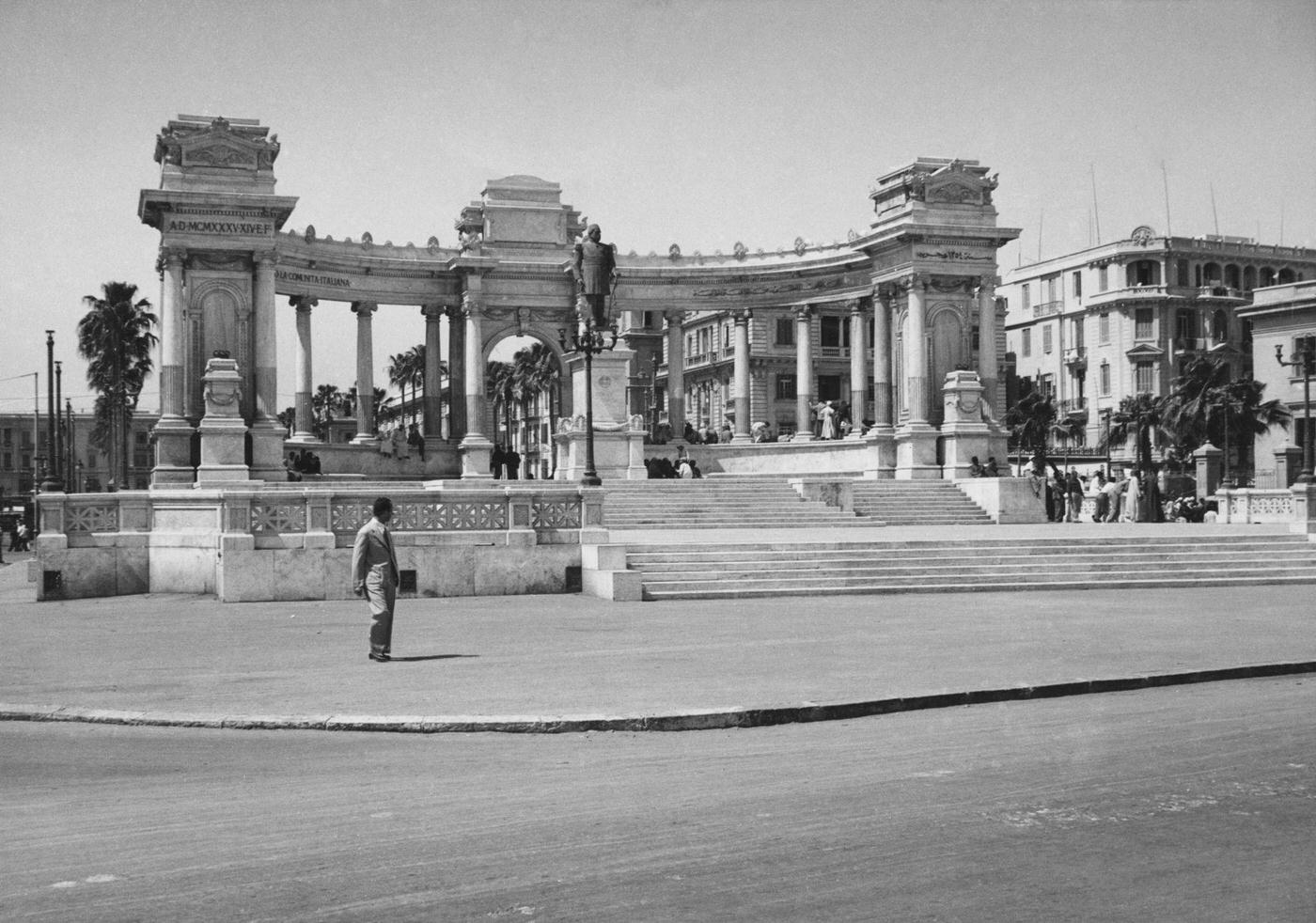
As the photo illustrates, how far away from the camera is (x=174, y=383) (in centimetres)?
3962

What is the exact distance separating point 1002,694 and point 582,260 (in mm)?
19962

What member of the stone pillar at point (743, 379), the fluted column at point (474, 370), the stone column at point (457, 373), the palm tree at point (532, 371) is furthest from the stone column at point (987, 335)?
the palm tree at point (532, 371)

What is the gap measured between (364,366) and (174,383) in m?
10.2

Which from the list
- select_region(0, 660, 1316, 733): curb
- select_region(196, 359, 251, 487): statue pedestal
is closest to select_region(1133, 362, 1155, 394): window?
select_region(196, 359, 251, 487): statue pedestal

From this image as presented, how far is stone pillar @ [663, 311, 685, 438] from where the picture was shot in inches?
2052

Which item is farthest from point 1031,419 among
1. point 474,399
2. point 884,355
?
point 474,399

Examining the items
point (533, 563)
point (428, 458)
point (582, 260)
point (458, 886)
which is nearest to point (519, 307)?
point (428, 458)

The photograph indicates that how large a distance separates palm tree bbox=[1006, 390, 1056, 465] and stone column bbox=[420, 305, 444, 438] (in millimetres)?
53141

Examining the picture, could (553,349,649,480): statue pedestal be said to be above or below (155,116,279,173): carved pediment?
below

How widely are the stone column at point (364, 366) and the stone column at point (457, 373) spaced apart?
3.01 meters

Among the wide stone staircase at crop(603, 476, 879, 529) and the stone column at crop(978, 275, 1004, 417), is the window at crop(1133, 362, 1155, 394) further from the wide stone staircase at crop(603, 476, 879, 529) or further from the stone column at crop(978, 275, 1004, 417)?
the wide stone staircase at crop(603, 476, 879, 529)

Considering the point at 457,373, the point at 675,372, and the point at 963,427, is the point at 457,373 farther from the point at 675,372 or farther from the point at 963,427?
the point at 963,427

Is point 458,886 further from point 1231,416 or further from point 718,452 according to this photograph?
point 1231,416

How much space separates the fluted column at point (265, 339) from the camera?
4072cm
